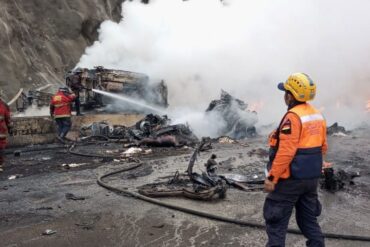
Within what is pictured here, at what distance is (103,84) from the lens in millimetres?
16062

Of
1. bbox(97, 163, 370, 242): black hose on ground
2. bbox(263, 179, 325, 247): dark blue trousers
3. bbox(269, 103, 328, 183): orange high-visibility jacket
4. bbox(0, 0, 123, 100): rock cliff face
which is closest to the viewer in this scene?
bbox(269, 103, 328, 183): orange high-visibility jacket

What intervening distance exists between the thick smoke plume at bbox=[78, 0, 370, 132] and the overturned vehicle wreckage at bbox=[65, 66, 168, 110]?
161 cm

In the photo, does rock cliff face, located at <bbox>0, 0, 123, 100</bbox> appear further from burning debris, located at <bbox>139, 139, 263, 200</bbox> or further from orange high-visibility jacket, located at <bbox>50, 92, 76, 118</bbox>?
burning debris, located at <bbox>139, 139, 263, 200</bbox>

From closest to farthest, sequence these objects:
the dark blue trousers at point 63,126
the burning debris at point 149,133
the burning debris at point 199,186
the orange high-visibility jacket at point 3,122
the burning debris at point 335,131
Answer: the burning debris at point 199,186, the orange high-visibility jacket at point 3,122, the burning debris at point 149,133, the dark blue trousers at point 63,126, the burning debris at point 335,131

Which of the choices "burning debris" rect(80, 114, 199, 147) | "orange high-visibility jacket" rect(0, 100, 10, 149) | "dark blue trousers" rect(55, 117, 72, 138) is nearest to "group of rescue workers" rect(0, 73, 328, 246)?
"orange high-visibility jacket" rect(0, 100, 10, 149)

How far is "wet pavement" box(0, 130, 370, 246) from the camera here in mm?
4645

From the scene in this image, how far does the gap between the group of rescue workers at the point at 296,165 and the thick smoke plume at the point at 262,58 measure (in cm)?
1364

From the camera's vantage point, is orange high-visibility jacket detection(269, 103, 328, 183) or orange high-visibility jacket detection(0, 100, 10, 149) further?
orange high-visibility jacket detection(0, 100, 10, 149)

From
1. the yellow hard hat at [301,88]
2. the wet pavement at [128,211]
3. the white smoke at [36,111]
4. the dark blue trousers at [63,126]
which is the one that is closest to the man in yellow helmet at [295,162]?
the yellow hard hat at [301,88]

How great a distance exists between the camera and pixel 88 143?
12.4 m

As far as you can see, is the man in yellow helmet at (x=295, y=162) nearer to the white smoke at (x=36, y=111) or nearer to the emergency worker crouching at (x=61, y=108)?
the emergency worker crouching at (x=61, y=108)

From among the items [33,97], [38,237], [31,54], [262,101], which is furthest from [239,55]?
[38,237]

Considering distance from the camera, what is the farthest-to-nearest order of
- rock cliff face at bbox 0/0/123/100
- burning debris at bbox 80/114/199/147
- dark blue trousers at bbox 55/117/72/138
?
rock cliff face at bbox 0/0/123/100, dark blue trousers at bbox 55/117/72/138, burning debris at bbox 80/114/199/147

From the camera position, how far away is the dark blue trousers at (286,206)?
3.60m
